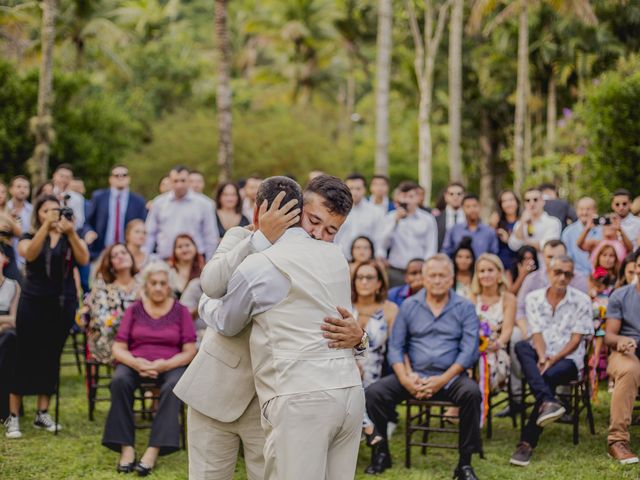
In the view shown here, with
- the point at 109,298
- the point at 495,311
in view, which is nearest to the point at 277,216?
the point at 495,311

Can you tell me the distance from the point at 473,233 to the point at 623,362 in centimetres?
300

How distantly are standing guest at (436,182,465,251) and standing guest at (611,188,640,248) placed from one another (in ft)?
5.71

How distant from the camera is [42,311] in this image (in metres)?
7.50

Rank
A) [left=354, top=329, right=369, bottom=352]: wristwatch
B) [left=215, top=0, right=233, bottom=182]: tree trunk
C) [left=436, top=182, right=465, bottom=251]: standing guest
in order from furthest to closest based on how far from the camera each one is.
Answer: [left=215, top=0, right=233, bottom=182]: tree trunk
[left=436, top=182, right=465, bottom=251]: standing guest
[left=354, top=329, right=369, bottom=352]: wristwatch

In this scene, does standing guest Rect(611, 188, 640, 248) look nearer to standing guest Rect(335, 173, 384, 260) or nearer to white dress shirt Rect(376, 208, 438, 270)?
white dress shirt Rect(376, 208, 438, 270)

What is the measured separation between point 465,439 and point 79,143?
1819 cm

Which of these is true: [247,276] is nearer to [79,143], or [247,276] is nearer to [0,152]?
[0,152]

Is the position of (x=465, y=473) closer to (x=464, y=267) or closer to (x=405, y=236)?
(x=464, y=267)

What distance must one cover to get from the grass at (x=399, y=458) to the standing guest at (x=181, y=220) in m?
2.34

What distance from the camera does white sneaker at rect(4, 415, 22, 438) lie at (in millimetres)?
7336

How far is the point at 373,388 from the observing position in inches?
273

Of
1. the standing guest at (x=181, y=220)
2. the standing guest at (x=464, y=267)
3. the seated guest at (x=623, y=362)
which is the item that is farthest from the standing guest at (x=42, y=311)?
the seated guest at (x=623, y=362)

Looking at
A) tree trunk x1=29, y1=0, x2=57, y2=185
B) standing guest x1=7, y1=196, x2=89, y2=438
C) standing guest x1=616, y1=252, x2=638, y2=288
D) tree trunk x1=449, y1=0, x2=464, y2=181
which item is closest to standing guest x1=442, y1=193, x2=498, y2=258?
standing guest x1=616, y1=252, x2=638, y2=288

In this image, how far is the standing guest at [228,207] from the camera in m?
9.96
